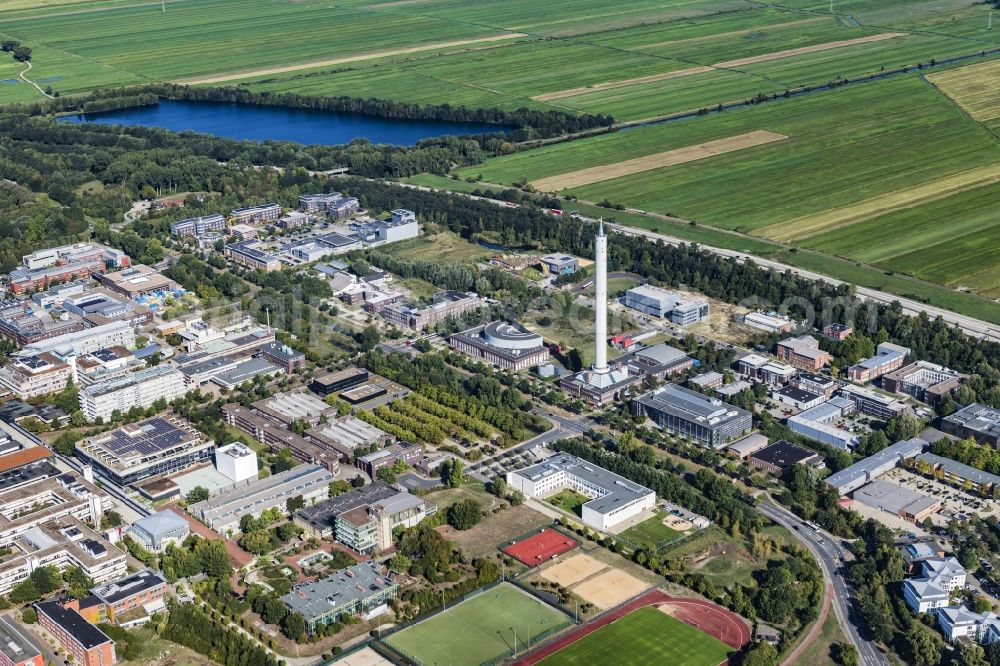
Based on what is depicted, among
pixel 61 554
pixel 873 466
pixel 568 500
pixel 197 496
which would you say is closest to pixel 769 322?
pixel 873 466

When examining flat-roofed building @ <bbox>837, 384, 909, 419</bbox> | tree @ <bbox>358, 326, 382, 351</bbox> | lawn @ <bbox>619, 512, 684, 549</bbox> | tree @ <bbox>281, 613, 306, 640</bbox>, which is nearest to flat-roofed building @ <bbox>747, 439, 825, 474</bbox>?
flat-roofed building @ <bbox>837, 384, 909, 419</bbox>

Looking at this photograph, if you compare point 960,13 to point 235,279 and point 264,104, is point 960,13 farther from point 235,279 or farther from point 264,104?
point 235,279

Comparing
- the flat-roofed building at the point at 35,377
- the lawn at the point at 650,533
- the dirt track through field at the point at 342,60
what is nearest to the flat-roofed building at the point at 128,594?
the lawn at the point at 650,533

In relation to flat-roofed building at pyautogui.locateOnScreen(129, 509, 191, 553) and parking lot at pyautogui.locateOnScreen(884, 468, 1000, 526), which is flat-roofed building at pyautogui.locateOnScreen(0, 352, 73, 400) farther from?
parking lot at pyautogui.locateOnScreen(884, 468, 1000, 526)

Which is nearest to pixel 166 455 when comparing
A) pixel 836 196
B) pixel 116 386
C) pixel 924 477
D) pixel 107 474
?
pixel 107 474

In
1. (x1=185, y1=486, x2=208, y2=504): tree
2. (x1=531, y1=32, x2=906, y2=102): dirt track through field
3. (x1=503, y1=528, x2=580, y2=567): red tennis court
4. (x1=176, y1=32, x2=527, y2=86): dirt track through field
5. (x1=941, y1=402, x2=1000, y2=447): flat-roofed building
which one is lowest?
(x1=503, y1=528, x2=580, y2=567): red tennis court

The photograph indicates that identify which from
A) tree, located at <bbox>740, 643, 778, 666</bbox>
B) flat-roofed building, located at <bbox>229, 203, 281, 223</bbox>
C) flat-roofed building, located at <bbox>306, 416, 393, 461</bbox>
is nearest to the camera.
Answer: tree, located at <bbox>740, 643, 778, 666</bbox>
